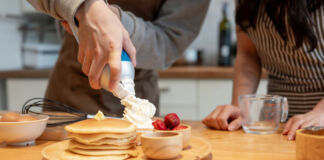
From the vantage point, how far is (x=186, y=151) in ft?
2.59

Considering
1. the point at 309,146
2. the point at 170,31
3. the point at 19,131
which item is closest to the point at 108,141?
the point at 19,131

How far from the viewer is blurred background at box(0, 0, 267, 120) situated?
2361 millimetres

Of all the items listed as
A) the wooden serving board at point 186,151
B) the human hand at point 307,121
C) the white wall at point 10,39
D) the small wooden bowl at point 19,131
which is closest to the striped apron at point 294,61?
the human hand at point 307,121

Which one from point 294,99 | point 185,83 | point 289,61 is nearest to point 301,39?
point 289,61

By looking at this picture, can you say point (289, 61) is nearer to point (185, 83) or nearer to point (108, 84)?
point (108, 84)

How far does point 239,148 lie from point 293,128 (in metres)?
0.20

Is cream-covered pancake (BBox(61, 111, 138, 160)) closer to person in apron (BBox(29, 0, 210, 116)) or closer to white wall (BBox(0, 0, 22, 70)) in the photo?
person in apron (BBox(29, 0, 210, 116))

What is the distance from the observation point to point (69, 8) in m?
0.87

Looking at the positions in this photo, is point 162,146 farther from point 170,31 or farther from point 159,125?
point 170,31

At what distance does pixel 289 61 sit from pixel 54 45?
2.24m

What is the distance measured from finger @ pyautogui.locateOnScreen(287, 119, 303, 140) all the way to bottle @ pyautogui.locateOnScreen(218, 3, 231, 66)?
177 centimetres

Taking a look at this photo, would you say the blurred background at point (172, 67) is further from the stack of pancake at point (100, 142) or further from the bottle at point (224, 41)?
the stack of pancake at point (100, 142)

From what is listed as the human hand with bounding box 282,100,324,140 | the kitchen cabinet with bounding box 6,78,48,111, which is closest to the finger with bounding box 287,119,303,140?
the human hand with bounding box 282,100,324,140

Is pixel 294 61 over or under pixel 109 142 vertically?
over
